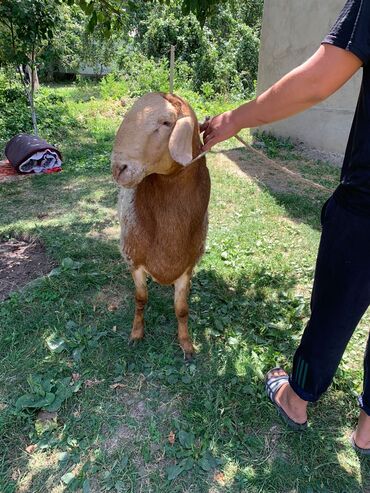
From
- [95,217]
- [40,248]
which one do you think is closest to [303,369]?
[40,248]

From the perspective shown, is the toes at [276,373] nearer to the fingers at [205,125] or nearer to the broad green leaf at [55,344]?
the broad green leaf at [55,344]

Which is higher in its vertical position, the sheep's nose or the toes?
the sheep's nose

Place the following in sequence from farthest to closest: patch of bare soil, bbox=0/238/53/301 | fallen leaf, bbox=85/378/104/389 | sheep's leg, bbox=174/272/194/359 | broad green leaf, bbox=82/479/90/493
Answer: patch of bare soil, bbox=0/238/53/301 < sheep's leg, bbox=174/272/194/359 < fallen leaf, bbox=85/378/104/389 < broad green leaf, bbox=82/479/90/493

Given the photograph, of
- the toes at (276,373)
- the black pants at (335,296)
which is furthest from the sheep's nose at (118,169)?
the toes at (276,373)

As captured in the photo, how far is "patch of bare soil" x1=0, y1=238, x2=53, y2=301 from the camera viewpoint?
3.52 m

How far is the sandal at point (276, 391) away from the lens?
231 cm

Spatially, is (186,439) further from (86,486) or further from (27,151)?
(27,151)

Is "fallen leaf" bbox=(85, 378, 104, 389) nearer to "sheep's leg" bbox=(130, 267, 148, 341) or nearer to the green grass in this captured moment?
the green grass

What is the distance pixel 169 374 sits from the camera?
2652 millimetres

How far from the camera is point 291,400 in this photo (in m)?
2.32

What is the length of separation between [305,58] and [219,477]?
743 cm

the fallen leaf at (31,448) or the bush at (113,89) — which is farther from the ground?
the bush at (113,89)

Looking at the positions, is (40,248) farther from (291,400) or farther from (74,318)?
(291,400)

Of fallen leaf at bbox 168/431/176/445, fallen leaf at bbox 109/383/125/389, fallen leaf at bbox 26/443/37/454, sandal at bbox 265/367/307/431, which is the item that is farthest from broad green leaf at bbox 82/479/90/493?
sandal at bbox 265/367/307/431
